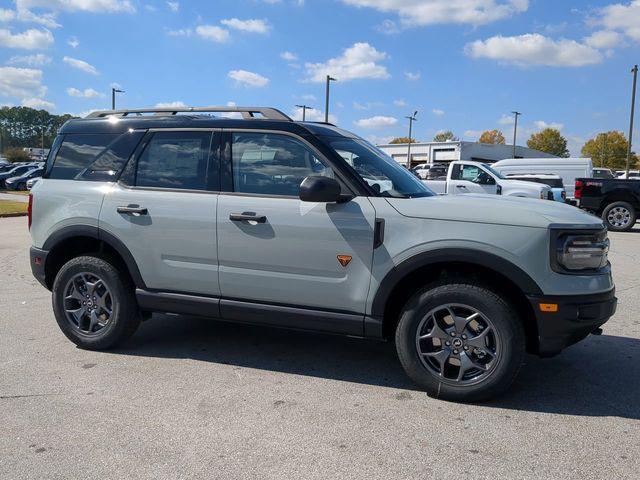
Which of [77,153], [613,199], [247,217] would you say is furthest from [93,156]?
[613,199]

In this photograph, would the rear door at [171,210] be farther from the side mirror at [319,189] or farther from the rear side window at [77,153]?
the side mirror at [319,189]

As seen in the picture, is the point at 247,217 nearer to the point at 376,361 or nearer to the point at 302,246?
the point at 302,246

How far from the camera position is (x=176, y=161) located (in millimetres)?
4531

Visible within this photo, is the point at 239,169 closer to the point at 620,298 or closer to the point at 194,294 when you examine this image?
the point at 194,294

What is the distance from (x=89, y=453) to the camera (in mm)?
3084

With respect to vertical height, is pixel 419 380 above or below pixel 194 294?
below

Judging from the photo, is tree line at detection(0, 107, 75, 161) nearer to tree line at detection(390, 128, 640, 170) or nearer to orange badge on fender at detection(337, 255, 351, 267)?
tree line at detection(390, 128, 640, 170)

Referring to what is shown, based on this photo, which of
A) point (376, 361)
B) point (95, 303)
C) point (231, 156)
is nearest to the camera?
point (231, 156)

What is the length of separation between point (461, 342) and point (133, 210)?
269cm

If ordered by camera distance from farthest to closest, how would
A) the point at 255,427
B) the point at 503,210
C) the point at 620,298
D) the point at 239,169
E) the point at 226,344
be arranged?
1. the point at 620,298
2. the point at 226,344
3. the point at 239,169
4. the point at 503,210
5. the point at 255,427

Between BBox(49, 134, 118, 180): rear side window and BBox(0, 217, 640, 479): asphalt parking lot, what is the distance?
1508 mm

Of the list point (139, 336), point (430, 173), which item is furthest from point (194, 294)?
point (430, 173)

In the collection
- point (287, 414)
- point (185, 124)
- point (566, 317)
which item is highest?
point (185, 124)

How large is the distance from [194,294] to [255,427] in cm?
137
